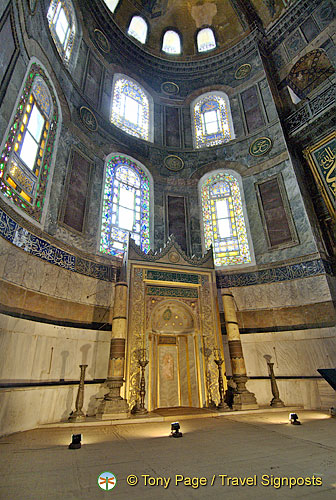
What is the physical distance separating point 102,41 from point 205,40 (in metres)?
6.12

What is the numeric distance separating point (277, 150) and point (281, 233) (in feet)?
10.6

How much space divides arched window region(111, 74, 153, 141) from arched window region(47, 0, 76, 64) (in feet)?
7.20

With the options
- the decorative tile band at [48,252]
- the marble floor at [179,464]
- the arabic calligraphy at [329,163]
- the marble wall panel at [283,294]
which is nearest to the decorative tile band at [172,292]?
the decorative tile band at [48,252]

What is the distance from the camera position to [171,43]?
14383mm

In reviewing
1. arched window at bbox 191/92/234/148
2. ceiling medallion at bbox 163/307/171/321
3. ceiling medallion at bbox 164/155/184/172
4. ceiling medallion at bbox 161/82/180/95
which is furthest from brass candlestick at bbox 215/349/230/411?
ceiling medallion at bbox 161/82/180/95

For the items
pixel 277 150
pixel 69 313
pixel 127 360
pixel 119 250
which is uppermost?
pixel 277 150

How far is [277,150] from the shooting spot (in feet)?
31.5

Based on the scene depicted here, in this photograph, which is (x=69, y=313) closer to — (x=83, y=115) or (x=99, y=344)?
(x=99, y=344)

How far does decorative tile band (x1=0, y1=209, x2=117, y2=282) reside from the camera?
5.18m

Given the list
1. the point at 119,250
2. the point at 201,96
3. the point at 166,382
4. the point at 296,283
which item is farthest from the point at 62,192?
the point at 201,96

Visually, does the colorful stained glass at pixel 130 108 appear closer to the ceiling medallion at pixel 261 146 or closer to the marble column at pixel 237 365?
the ceiling medallion at pixel 261 146

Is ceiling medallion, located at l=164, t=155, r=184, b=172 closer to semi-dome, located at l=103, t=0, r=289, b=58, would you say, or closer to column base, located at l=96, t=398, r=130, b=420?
semi-dome, located at l=103, t=0, r=289, b=58

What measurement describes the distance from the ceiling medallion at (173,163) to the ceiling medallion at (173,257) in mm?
4353

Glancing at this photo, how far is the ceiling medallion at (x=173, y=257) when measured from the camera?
7.73 m
